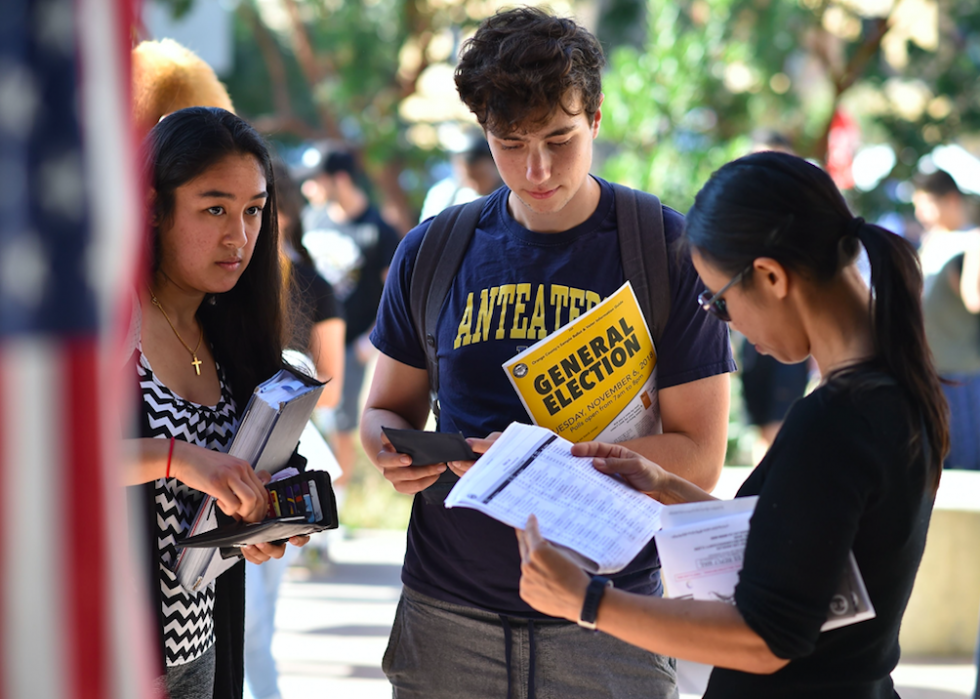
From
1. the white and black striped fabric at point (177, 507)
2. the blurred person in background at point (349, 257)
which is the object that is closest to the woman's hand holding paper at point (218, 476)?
the white and black striped fabric at point (177, 507)

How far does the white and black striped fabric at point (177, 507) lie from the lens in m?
1.83

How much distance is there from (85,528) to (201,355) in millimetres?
Result: 1241

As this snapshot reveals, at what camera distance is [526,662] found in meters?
1.88

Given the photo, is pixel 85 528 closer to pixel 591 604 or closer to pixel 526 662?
pixel 591 604

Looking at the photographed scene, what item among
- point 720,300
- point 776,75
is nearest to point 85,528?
point 720,300

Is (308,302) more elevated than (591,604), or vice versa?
(308,302)

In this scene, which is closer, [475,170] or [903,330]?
[903,330]

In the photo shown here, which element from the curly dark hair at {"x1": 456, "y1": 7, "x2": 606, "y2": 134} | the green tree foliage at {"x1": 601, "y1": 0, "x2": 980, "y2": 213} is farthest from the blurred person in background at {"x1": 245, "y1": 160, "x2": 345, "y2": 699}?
the green tree foliage at {"x1": 601, "y1": 0, "x2": 980, "y2": 213}

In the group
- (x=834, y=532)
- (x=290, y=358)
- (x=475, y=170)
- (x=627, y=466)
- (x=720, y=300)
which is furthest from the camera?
(x=475, y=170)

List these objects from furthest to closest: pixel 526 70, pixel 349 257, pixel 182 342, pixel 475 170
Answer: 1. pixel 349 257
2. pixel 475 170
3. pixel 182 342
4. pixel 526 70

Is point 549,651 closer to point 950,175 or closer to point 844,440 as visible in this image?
point 844,440

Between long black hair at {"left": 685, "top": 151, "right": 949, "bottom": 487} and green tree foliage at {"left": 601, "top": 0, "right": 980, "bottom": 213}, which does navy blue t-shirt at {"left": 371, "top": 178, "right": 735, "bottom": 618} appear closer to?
long black hair at {"left": 685, "top": 151, "right": 949, "bottom": 487}

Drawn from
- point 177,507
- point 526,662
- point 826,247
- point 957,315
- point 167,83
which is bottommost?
point 526,662

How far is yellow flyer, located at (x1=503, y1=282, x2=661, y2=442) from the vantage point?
183cm
